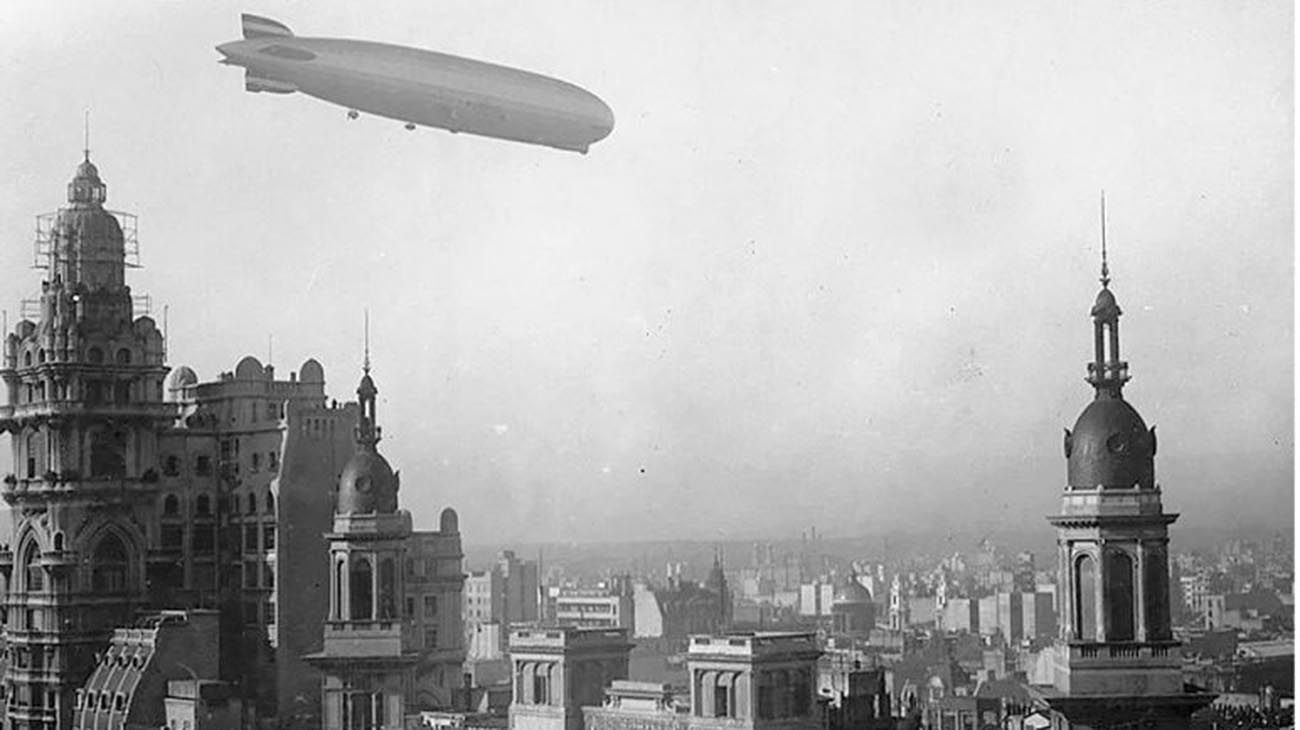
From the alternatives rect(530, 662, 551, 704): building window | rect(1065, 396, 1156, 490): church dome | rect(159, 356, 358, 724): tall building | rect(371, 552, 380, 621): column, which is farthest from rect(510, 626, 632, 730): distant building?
rect(1065, 396, 1156, 490): church dome

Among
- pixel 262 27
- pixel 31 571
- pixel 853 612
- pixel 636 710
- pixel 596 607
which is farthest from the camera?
pixel 853 612

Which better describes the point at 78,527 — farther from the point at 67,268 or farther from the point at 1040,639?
the point at 1040,639

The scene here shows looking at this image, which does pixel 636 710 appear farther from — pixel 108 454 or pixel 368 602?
pixel 108 454

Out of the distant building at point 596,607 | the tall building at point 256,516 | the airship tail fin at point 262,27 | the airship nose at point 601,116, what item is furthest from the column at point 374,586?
the airship tail fin at point 262,27

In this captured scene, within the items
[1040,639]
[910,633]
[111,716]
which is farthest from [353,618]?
[910,633]

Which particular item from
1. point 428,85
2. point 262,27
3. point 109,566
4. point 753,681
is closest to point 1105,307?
point 428,85
